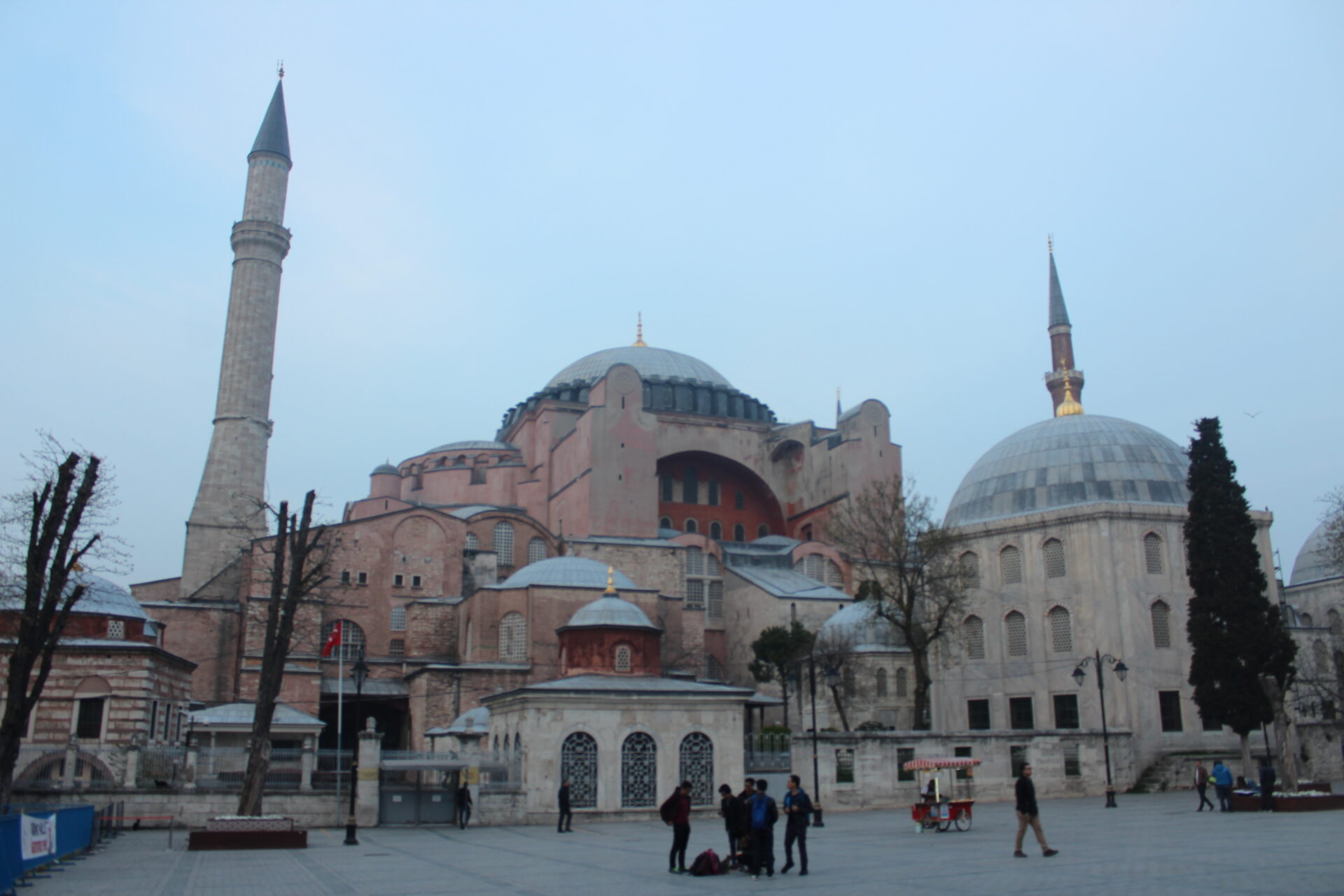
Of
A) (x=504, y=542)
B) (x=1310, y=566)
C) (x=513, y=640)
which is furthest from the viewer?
(x=1310, y=566)

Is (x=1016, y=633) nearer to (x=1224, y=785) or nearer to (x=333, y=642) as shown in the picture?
(x=1224, y=785)

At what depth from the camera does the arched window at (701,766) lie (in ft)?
72.7

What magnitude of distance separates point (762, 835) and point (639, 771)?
10.8 meters

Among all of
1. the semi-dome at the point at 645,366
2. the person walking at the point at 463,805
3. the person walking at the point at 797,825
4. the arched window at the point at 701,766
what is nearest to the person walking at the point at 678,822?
the person walking at the point at 797,825

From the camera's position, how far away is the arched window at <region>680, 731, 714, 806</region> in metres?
22.2

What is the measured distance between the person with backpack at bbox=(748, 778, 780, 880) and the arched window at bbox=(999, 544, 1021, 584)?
1983 cm

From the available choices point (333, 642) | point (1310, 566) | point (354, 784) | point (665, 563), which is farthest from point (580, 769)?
point (1310, 566)

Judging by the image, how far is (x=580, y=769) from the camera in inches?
837

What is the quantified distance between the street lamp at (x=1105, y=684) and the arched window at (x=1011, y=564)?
282 cm

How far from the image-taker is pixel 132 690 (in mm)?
22969

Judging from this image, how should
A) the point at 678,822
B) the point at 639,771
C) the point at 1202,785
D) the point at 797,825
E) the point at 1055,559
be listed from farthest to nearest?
the point at 1055,559 → the point at 639,771 → the point at 1202,785 → the point at 678,822 → the point at 797,825

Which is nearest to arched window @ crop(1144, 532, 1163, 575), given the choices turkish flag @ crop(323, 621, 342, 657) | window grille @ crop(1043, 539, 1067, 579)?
window grille @ crop(1043, 539, 1067, 579)

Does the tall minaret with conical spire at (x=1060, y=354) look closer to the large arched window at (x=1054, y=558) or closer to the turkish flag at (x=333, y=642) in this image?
the large arched window at (x=1054, y=558)

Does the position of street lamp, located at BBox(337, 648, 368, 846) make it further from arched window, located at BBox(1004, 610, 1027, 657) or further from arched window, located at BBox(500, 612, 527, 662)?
arched window, located at BBox(1004, 610, 1027, 657)
